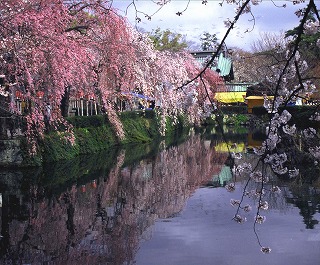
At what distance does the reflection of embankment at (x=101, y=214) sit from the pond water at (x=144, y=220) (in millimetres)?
16

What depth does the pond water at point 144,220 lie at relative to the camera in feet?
24.3

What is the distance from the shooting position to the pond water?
742cm

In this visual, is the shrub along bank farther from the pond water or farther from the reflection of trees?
the reflection of trees

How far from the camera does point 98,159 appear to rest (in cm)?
1970

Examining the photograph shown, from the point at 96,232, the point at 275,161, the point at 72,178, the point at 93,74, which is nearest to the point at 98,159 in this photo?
the point at 93,74

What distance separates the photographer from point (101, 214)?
1009cm

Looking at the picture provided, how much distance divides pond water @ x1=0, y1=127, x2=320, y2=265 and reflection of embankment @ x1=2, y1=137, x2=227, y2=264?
2 cm

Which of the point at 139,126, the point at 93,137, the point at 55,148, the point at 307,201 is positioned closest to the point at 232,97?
the point at 139,126

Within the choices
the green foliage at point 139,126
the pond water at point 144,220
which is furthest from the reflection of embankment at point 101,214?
the green foliage at point 139,126

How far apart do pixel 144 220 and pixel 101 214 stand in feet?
3.13

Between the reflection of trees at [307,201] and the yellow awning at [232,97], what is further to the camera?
the yellow awning at [232,97]

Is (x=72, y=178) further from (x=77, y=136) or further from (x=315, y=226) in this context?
(x=315, y=226)

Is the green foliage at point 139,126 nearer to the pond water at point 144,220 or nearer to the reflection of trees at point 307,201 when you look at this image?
the pond water at point 144,220

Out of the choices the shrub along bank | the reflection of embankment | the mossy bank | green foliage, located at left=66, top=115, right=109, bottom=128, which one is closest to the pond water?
the reflection of embankment
